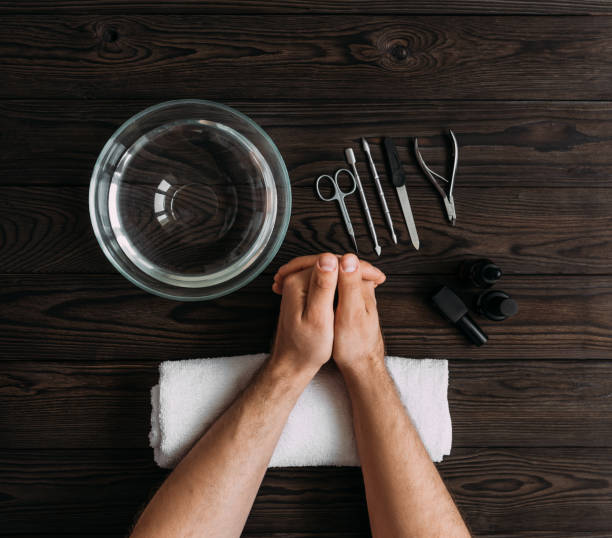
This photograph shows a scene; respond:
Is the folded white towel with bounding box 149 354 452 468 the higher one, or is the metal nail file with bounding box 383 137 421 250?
the metal nail file with bounding box 383 137 421 250

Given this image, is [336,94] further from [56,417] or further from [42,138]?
[56,417]

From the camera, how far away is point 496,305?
0.74m

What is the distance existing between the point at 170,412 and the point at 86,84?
21.6 inches

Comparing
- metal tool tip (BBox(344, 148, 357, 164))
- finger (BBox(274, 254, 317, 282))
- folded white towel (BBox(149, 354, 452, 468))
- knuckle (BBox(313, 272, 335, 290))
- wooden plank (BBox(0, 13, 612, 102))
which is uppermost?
wooden plank (BBox(0, 13, 612, 102))

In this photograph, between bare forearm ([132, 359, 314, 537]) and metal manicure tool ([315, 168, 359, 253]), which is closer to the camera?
bare forearm ([132, 359, 314, 537])

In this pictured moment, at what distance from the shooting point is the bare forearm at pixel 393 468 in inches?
27.2

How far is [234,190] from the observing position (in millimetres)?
786

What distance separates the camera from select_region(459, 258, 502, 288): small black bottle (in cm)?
72

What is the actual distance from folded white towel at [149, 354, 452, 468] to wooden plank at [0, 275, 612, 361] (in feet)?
0.13

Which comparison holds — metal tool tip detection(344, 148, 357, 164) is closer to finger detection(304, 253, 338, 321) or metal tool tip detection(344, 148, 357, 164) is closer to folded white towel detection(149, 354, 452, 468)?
finger detection(304, 253, 338, 321)

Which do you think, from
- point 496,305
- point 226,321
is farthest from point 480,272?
point 226,321

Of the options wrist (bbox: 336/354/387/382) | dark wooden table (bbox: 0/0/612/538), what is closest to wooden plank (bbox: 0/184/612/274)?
dark wooden table (bbox: 0/0/612/538)

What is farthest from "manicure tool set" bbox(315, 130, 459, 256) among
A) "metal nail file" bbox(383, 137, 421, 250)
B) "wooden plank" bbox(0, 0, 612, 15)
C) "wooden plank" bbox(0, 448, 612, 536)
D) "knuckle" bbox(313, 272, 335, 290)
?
"wooden plank" bbox(0, 448, 612, 536)

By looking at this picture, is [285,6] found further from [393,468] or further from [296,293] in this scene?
[393,468]
